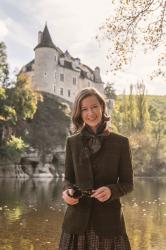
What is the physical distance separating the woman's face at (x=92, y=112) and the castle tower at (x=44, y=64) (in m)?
70.7

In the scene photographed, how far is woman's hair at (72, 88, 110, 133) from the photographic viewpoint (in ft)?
13.0

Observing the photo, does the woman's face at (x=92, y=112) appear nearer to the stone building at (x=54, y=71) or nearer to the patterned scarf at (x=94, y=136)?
the patterned scarf at (x=94, y=136)

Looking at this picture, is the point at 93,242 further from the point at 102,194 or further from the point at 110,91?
the point at 110,91

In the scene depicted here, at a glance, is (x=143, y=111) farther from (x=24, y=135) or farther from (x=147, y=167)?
(x=24, y=135)

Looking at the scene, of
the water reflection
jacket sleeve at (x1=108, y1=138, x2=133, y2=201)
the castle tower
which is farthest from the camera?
the castle tower

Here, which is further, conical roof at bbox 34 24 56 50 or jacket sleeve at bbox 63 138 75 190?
conical roof at bbox 34 24 56 50

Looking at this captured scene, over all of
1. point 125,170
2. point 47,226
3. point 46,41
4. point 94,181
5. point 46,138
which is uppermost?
point 46,41

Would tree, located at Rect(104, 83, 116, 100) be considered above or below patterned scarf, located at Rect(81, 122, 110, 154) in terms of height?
above

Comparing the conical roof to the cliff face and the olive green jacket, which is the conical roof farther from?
the olive green jacket

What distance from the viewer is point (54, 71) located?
252ft

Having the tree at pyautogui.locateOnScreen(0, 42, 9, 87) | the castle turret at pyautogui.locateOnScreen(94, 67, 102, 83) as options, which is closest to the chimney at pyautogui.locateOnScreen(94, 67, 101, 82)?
the castle turret at pyautogui.locateOnScreen(94, 67, 102, 83)

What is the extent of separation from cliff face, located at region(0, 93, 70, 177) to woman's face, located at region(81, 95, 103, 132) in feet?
158

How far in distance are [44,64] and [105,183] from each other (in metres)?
72.1

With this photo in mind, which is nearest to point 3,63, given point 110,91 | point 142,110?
point 142,110
